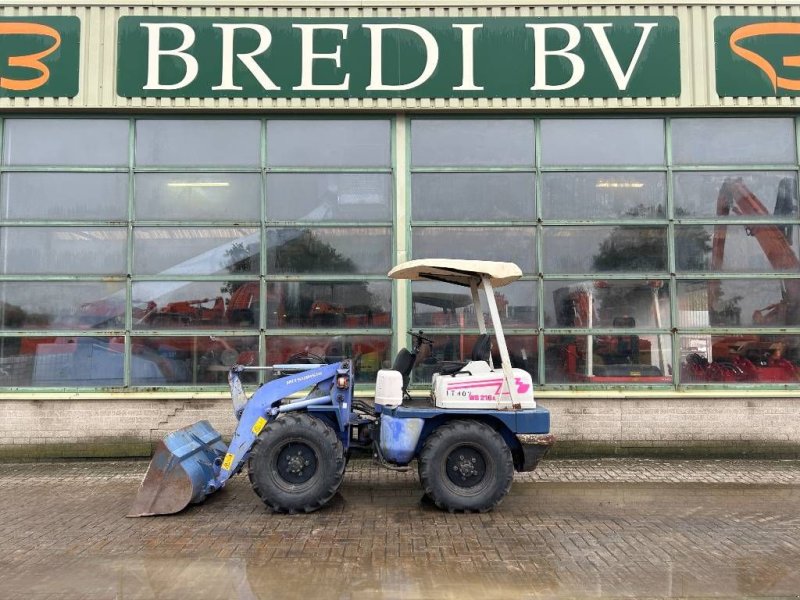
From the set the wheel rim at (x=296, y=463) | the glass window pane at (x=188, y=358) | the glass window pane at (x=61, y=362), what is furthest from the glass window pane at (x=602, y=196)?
the glass window pane at (x=61, y=362)

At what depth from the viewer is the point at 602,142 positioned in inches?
354

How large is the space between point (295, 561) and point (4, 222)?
6860mm

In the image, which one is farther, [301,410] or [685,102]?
[685,102]

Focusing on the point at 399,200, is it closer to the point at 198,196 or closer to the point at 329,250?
the point at 329,250

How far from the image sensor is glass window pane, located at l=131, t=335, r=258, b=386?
8.67m

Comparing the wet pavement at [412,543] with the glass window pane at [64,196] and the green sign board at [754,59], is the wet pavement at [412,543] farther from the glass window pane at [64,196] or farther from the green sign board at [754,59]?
the green sign board at [754,59]

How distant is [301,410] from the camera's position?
20.7ft

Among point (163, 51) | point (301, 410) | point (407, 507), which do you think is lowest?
point (407, 507)

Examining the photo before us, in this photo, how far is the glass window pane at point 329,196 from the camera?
29.1 feet

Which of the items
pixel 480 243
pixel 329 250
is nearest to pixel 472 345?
pixel 480 243

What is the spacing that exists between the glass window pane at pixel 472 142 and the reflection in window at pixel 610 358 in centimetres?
262

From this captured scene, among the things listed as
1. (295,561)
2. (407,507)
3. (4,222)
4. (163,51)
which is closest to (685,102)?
(407,507)

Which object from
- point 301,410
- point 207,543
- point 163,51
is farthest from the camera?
point 163,51

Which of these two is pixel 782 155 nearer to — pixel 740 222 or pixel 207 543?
pixel 740 222
